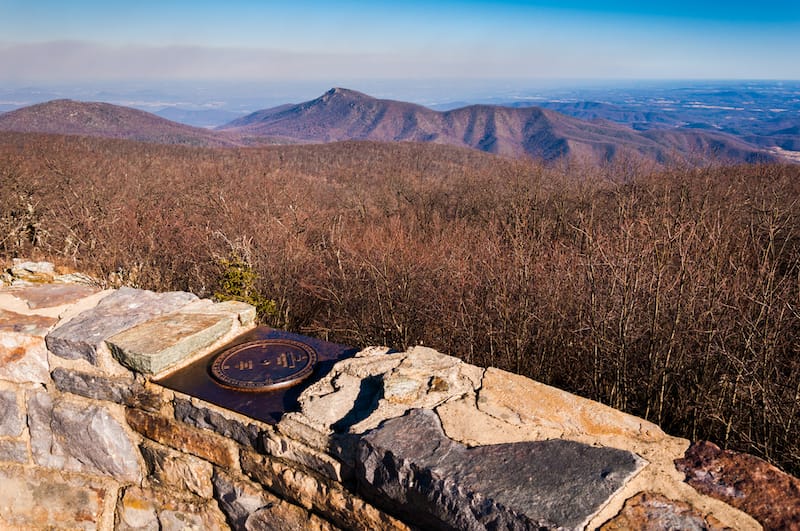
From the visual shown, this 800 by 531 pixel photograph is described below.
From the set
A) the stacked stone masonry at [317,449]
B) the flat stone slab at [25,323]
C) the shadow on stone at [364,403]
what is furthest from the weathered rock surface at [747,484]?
the flat stone slab at [25,323]

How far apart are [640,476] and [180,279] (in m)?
11.2

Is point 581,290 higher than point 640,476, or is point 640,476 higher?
point 640,476

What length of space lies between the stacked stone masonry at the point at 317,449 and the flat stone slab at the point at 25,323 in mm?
13

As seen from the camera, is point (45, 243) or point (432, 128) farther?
point (432, 128)

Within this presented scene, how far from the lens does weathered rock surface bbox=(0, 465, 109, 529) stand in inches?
129

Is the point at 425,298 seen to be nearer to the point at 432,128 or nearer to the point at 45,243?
the point at 45,243

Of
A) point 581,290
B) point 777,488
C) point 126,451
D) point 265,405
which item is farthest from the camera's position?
point 581,290

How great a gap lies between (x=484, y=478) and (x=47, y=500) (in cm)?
306

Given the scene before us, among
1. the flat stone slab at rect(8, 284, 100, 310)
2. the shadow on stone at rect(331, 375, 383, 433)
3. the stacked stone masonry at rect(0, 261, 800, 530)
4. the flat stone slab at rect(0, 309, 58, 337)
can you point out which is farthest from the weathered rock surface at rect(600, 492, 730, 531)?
the flat stone slab at rect(8, 284, 100, 310)

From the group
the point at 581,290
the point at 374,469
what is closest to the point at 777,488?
the point at 374,469

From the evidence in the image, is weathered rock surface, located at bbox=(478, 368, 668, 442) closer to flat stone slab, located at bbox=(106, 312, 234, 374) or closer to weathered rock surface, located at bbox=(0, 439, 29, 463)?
flat stone slab, located at bbox=(106, 312, 234, 374)

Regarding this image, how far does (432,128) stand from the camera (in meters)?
197

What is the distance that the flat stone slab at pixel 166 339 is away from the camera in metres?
3.13

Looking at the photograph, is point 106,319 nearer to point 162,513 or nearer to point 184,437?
point 184,437
